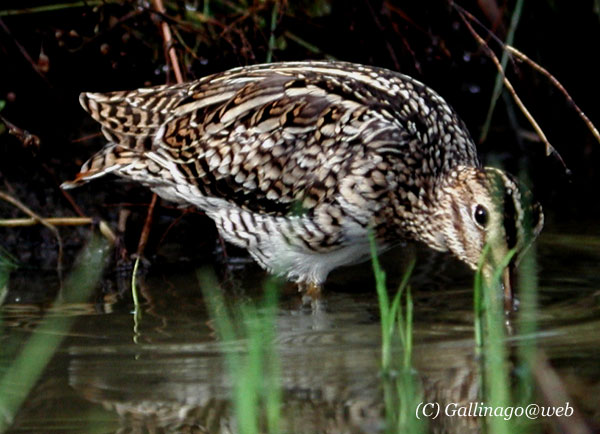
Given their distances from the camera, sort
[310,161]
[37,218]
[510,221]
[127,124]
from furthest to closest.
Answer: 1. [37,218]
2. [127,124]
3. [310,161]
4. [510,221]

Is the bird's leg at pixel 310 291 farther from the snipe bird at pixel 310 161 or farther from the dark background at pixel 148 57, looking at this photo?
the dark background at pixel 148 57

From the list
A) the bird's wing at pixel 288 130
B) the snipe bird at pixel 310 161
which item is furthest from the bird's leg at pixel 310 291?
the bird's wing at pixel 288 130

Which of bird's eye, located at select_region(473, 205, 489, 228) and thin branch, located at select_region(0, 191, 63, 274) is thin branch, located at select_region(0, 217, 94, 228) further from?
bird's eye, located at select_region(473, 205, 489, 228)

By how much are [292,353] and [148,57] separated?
8.74ft

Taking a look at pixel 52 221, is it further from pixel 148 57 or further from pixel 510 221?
pixel 510 221

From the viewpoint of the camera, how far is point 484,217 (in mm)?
5207

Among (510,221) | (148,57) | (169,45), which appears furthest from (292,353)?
(148,57)

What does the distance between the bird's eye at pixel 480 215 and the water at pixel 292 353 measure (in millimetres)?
407

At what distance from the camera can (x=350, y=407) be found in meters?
3.79

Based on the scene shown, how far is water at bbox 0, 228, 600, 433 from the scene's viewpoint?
12.3 feet

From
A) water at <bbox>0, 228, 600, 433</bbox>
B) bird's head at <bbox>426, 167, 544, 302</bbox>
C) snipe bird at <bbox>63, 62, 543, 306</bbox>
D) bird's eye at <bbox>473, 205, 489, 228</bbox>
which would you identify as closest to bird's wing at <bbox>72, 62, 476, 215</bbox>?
snipe bird at <bbox>63, 62, 543, 306</bbox>

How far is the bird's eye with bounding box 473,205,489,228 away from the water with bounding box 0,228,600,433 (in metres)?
0.41

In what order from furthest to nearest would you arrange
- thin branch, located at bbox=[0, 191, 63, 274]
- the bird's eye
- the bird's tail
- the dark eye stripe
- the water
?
thin branch, located at bbox=[0, 191, 63, 274]
the bird's tail
the bird's eye
the dark eye stripe
the water

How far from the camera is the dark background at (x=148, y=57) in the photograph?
6.34 m
